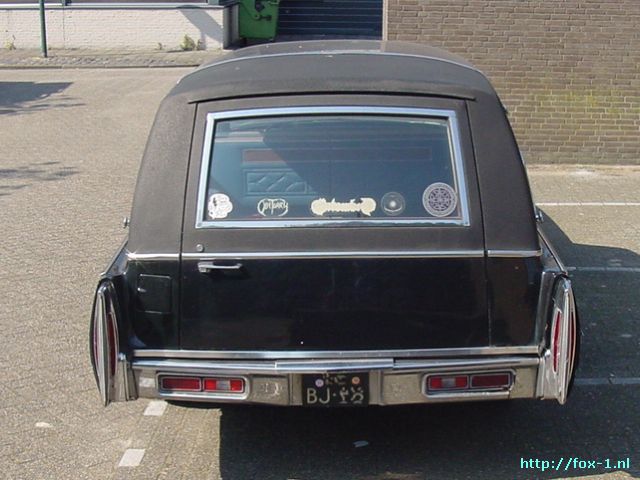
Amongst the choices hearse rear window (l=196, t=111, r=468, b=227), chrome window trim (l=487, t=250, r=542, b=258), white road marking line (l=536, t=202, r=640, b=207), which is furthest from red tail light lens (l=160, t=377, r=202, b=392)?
white road marking line (l=536, t=202, r=640, b=207)

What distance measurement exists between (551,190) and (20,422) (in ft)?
21.9

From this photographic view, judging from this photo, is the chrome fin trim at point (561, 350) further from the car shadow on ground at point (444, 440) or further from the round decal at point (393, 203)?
the round decal at point (393, 203)

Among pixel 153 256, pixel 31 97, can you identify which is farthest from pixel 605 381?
pixel 31 97

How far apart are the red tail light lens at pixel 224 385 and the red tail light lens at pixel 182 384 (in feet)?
0.13

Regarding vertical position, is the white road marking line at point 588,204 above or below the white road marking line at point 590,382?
below

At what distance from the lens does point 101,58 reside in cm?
2073

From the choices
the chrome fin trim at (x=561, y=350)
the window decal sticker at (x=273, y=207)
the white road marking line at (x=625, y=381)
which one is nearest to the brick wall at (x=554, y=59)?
the white road marking line at (x=625, y=381)

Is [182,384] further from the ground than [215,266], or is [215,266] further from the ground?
[215,266]

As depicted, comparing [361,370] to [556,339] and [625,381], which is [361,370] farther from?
[625,381]

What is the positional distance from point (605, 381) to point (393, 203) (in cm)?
210

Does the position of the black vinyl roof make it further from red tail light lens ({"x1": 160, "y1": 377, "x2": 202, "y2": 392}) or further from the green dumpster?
the green dumpster

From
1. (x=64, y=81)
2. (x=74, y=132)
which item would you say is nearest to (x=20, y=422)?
(x=74, y=132)

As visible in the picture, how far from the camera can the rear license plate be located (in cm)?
411

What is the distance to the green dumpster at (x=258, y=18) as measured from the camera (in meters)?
23.1
